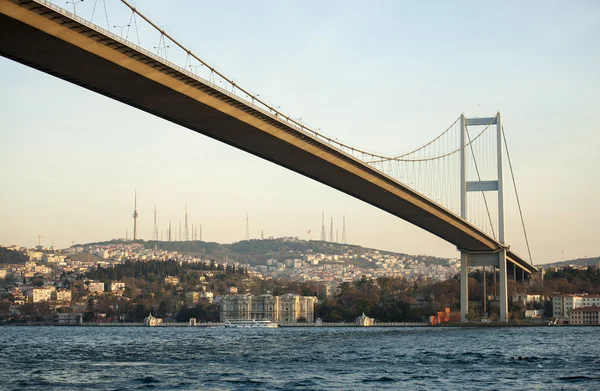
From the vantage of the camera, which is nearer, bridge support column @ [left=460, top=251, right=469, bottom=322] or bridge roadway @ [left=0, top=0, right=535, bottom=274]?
bridge roadway @ [left=0, top=0, right=535, bottom=274]

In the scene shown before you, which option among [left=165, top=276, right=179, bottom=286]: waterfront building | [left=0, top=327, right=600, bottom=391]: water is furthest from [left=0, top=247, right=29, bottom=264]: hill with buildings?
[left=0, top=327, right=600, bottom=391]: water

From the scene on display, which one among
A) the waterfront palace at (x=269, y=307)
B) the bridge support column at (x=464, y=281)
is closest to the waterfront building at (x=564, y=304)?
the bridge support column at (x=464, y=281)

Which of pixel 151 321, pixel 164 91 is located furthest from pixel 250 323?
pixel 164 91

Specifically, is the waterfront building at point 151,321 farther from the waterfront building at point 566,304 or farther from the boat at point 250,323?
the waterfront building at point 566,304

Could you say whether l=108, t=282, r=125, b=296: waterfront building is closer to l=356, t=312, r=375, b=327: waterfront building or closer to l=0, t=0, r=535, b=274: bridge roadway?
l=356, t=312, r=375, b=327: waterfront building

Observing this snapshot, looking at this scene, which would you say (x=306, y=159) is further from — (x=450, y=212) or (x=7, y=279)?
(x=7, y=279)

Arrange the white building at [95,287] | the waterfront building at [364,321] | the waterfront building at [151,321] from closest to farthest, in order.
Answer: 1. the waterfront building at [364,321]
2. the waterfront building at [151,321]
3. the white building at [95,287]
